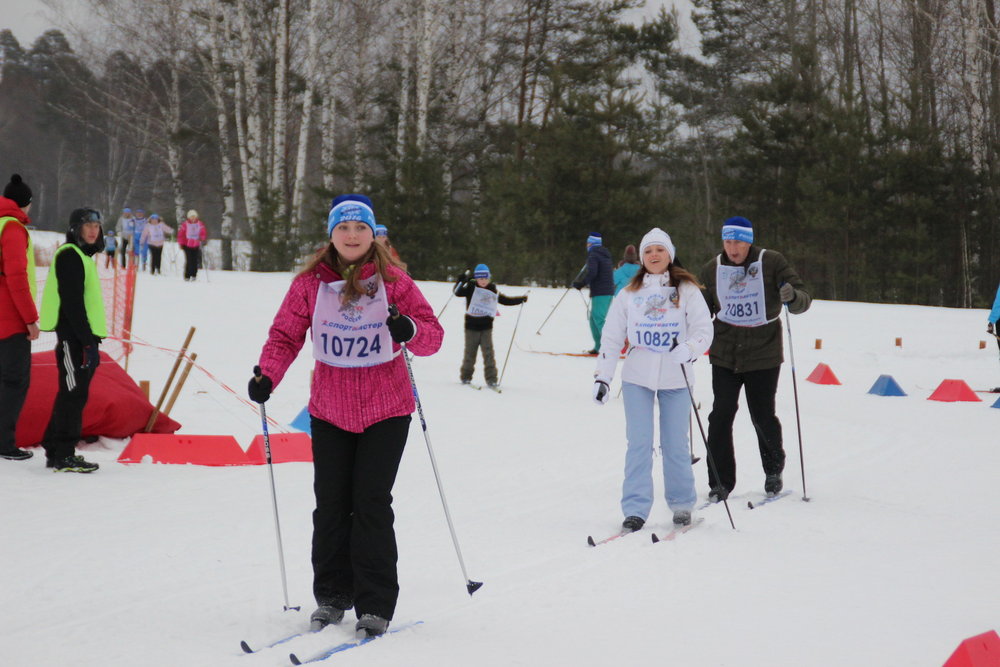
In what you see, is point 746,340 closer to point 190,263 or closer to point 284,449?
point 284,449

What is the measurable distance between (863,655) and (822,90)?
26.9 metres

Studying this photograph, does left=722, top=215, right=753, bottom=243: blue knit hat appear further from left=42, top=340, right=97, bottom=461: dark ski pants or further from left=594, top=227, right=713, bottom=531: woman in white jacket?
left=42, top=340, right=97, bottom=461: dark ski pants

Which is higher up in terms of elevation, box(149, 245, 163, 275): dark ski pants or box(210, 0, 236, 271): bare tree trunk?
box(210, 0, 236, 271): bare tree trunk

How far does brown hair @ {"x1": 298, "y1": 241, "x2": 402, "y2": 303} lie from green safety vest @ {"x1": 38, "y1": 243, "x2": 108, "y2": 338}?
134 inches

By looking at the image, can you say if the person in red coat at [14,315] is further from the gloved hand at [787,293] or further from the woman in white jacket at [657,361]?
the gloved hand at [787,293]

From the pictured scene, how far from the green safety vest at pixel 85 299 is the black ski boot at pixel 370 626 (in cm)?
384

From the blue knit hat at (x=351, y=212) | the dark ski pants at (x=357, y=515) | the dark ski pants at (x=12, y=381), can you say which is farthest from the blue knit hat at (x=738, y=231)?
the dark ski pants at (x=12, y=381)

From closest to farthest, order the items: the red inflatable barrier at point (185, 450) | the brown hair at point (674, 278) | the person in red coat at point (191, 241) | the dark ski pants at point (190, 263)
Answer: the brown hair at point (674, 278)
the red inflatable barrier at point (185, 450)
the person in red coat at point (191, 241)
the dark ski pants at point (190, 263)

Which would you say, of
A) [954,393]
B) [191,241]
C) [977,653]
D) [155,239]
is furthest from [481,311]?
[155,239]

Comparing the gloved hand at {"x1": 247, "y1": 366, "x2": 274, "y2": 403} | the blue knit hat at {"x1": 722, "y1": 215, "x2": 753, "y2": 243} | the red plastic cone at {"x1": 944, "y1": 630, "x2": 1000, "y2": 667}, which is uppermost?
the blue knit hat at {"x1": 722, "y1": 215, "x2": 753, "y2": 243}

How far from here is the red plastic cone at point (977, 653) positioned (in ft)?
10.7

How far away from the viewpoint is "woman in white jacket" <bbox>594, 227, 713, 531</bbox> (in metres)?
5.85

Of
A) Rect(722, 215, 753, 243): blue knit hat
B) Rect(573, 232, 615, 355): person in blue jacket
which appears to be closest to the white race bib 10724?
Rect(722, 215, 753, 243): blue knit hat

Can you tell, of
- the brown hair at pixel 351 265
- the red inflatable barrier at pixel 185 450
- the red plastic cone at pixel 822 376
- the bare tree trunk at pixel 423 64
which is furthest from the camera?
the bare tree trunk at pixel 423 64
